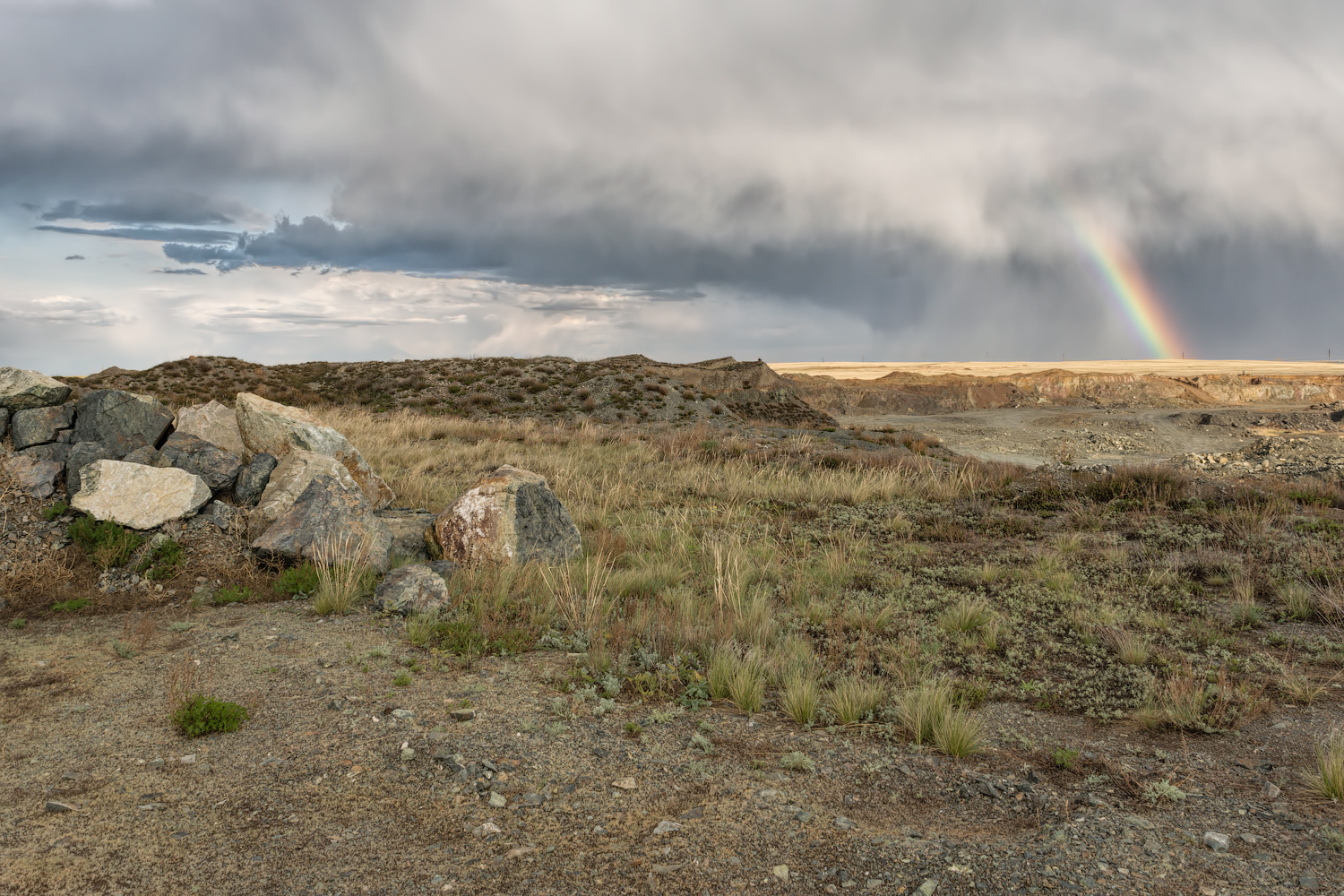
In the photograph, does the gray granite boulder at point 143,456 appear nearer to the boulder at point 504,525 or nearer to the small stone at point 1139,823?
the boulder at point 504,525

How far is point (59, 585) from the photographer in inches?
272

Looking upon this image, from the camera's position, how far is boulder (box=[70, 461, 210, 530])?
24.6ft

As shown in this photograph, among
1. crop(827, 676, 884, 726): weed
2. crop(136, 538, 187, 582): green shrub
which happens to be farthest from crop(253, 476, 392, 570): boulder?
crop(827, 676, 884, 726): weed

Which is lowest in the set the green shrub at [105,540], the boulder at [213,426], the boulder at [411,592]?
the boulder at [411,592]

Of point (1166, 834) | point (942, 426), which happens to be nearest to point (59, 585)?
point (1166, 834)

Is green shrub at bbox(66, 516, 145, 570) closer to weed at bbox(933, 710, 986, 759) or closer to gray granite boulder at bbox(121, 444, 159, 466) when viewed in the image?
gray granite boulder at bbox(121, 444, 159, 466)

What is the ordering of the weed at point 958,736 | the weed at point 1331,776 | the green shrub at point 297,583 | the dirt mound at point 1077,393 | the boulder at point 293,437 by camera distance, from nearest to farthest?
the weed at point 1331,776 < the weed at point 958,736 < the green shrub at point 297,583 < the boulder at point 293,437 < the dirt mound at point 1077,393

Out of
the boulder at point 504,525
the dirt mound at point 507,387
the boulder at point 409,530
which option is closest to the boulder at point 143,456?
the boulder at point 409,530

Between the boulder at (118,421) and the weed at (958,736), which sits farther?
the boulder at (118,421)

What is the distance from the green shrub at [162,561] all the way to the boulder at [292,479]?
770mm

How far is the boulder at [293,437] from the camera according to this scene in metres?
9.16

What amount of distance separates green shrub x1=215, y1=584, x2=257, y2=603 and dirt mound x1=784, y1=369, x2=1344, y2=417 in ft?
169

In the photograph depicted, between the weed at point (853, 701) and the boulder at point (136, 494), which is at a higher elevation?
the boulder at point (136, 494)

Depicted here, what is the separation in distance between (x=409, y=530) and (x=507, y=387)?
3268 centimetres
